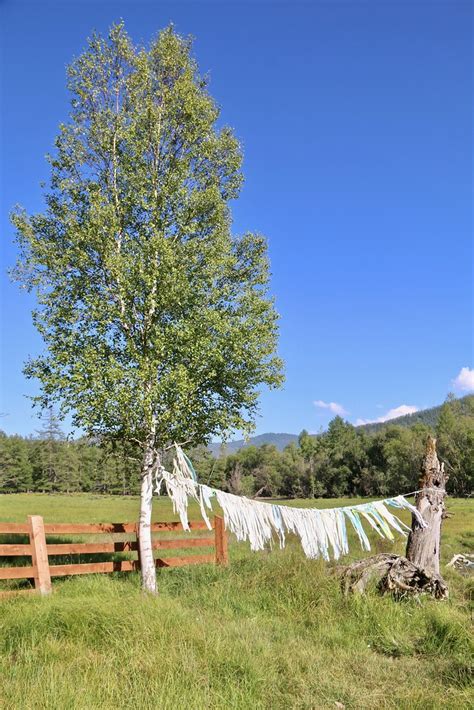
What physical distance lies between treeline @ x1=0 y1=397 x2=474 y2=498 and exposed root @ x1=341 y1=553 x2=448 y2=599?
66991mm

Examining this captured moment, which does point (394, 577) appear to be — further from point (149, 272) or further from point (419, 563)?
point (149, 272)

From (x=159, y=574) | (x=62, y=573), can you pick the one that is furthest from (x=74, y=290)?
(x=159, y=574)

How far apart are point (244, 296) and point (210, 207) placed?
2514 mm

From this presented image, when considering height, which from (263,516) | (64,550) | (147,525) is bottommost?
(64,550)

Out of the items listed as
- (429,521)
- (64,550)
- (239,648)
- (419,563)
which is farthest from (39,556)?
(429,521)

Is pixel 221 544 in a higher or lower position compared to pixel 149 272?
lower

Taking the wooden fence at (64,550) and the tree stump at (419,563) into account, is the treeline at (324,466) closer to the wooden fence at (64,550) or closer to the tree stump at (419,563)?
the wooden fence at (64,550)

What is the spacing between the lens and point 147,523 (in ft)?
35.3

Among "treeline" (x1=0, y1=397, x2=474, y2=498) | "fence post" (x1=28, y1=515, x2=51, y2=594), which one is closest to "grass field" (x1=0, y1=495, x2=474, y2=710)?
"fence post" (x1=28, y1=515, x2=51, y2=594)

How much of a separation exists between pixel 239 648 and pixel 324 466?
99.6 metres

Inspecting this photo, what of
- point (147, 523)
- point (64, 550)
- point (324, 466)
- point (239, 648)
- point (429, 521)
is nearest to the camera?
point (239, 648)

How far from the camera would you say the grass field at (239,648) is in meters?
4.96

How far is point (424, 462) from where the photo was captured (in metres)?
10.8

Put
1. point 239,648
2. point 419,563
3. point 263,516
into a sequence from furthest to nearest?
point 419,563, point 263,516, point 239,648
